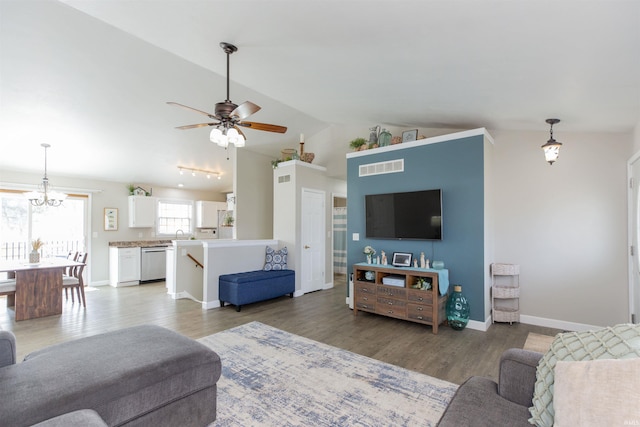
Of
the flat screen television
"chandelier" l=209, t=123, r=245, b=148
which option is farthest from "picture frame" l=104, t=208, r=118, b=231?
the flat screen television

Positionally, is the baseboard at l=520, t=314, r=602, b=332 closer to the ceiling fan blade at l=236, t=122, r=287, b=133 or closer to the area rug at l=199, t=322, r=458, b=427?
the area rug at l=199, t=322, r=458, b=427

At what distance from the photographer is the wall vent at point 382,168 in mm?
4689

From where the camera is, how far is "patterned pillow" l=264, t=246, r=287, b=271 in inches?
225

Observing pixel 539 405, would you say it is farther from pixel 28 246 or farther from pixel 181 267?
pixel 28 246

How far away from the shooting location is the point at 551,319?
158 inches

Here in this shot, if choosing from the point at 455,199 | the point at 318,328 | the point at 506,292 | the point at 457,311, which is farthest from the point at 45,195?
the point at 506,292

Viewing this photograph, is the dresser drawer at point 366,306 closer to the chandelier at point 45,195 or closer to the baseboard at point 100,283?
the chandelier at point 45,195

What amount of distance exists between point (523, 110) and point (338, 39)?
229cm

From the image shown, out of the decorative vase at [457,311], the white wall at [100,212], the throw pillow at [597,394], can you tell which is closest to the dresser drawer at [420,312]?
the decorative vase at [457,311]

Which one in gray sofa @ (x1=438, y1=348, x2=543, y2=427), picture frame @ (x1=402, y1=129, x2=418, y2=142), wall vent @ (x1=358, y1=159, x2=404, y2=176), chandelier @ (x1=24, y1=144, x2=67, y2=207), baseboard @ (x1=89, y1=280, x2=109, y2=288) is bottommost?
baseboard @ (x1=89, y1=280, x2=109, y2=288)

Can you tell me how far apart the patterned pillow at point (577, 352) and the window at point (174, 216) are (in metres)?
8.51

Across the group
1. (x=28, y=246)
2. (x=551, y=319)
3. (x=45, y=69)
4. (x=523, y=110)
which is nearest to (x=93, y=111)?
(x=45, y=69)

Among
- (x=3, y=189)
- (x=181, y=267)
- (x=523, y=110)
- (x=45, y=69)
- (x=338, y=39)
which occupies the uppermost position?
(x=45, y=69)

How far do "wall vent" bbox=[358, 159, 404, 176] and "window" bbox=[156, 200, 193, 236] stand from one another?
18.8ft
